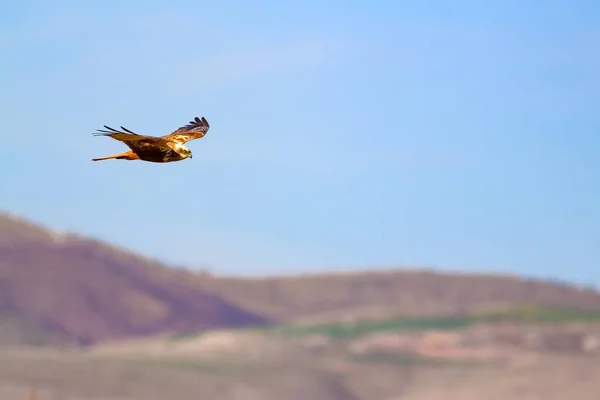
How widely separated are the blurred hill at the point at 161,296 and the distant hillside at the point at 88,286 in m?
0.08

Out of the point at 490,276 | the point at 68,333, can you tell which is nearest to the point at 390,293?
the point at 490,276

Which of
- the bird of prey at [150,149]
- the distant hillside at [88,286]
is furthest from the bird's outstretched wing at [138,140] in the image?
the distant hillside at [88,286]

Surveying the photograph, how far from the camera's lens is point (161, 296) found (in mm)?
120500

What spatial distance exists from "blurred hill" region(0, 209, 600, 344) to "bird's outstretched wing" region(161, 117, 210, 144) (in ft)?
306

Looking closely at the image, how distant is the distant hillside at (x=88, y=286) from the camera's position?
118 metres

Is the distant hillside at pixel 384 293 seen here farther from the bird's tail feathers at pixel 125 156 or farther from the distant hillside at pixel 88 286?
the bird's tail feathers at pixel 125 156

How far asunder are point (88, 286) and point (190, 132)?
4096 inches

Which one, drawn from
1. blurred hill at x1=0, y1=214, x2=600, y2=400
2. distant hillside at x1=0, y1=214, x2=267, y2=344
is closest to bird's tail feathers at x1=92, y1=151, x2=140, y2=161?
blurred hill at x1=0, y1=214, x2=600, y2=400

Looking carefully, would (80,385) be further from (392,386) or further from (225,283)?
(225,283)

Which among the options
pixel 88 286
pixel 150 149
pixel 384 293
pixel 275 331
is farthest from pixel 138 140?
pixel 384 293

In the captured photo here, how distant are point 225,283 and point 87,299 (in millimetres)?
16007

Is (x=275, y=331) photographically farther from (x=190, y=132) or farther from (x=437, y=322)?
(x=190, y=132)

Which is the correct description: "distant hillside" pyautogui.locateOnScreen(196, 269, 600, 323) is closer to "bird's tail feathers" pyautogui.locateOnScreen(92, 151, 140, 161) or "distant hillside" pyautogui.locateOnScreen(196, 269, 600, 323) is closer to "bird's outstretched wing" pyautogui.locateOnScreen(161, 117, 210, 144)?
"bird's outstretched wing" pyautogui.locateOnScreen(161, 117, 210, 144)

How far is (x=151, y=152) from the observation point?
47.1 ft
